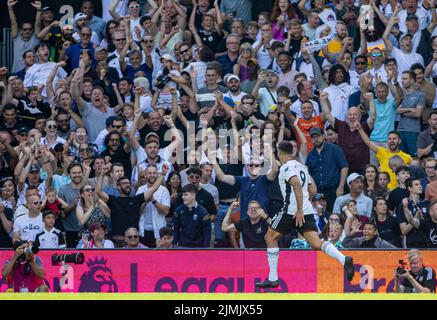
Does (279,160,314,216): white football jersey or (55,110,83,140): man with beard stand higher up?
(55,110,83,140): man with beard

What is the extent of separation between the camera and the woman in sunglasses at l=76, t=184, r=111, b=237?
56.2 feet

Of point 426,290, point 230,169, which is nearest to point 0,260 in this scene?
point 230,169

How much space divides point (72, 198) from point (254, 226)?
2.71 meters

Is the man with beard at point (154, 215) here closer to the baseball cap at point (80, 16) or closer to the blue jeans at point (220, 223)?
the blue jeans at point (220, 223)

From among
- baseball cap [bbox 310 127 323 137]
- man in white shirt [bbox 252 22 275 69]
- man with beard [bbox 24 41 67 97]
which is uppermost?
man in white shirt [bbox 252 22 275 69]

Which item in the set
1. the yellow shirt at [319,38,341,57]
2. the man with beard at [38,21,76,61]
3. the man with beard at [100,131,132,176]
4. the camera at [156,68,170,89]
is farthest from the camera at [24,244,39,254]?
the yellow shirt at [319,38,341,57]

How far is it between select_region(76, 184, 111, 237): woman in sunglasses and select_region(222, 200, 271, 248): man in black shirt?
6.16 ft

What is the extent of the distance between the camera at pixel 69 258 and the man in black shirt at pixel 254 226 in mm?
2178

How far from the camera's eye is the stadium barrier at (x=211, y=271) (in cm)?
1614

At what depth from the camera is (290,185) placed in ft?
49.2

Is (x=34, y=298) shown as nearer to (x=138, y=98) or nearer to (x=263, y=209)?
(x=263, y=209)

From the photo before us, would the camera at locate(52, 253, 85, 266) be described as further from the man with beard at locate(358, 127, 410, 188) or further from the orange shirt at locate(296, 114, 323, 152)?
the man with beard at locate(358, 127, 410, 188)

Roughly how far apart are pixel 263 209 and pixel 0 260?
360cm

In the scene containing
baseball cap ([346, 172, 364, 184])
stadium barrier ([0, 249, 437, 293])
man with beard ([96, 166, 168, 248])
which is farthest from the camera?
baseball cap ([346, 172, 364, 184])
